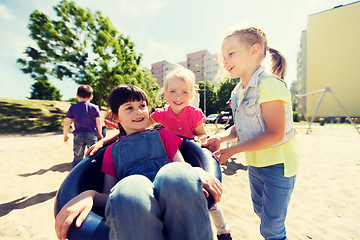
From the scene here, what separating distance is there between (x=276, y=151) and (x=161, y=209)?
866mm

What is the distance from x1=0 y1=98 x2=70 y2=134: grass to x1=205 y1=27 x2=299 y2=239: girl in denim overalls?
1285 cm

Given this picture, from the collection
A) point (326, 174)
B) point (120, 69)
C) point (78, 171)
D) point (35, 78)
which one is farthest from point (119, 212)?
point (35, 78)

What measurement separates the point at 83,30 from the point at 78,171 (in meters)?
17.3

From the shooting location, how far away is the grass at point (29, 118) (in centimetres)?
1066

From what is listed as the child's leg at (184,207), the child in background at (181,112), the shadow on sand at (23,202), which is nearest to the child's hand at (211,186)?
the child's leg at (184,207)

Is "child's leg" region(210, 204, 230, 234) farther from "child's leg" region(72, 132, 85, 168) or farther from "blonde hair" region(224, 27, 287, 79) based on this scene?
"child's leg" region(72, 132, 85, 168)

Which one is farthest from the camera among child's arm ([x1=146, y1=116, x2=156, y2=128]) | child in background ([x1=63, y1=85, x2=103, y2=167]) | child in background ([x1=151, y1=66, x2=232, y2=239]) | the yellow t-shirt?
child in background ([x1=63, y1=85, x2=103, y2=167])

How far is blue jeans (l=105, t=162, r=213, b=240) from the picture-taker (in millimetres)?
782

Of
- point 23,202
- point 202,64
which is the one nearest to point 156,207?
point 23,202

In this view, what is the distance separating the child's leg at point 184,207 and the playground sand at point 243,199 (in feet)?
4.67

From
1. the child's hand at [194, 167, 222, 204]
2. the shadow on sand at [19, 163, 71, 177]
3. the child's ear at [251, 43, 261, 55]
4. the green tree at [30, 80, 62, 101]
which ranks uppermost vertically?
the green tree at [30, 80, 62, 101]

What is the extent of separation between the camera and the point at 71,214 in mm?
844

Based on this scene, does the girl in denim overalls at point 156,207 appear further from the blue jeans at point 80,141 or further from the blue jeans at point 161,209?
the blue jeans at point 80,141

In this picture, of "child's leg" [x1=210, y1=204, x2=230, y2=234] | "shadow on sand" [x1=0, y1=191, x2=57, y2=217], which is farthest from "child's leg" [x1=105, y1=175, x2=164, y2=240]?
"shadow on sand" [x1=0, y1=191, x2=57, y2=217]
